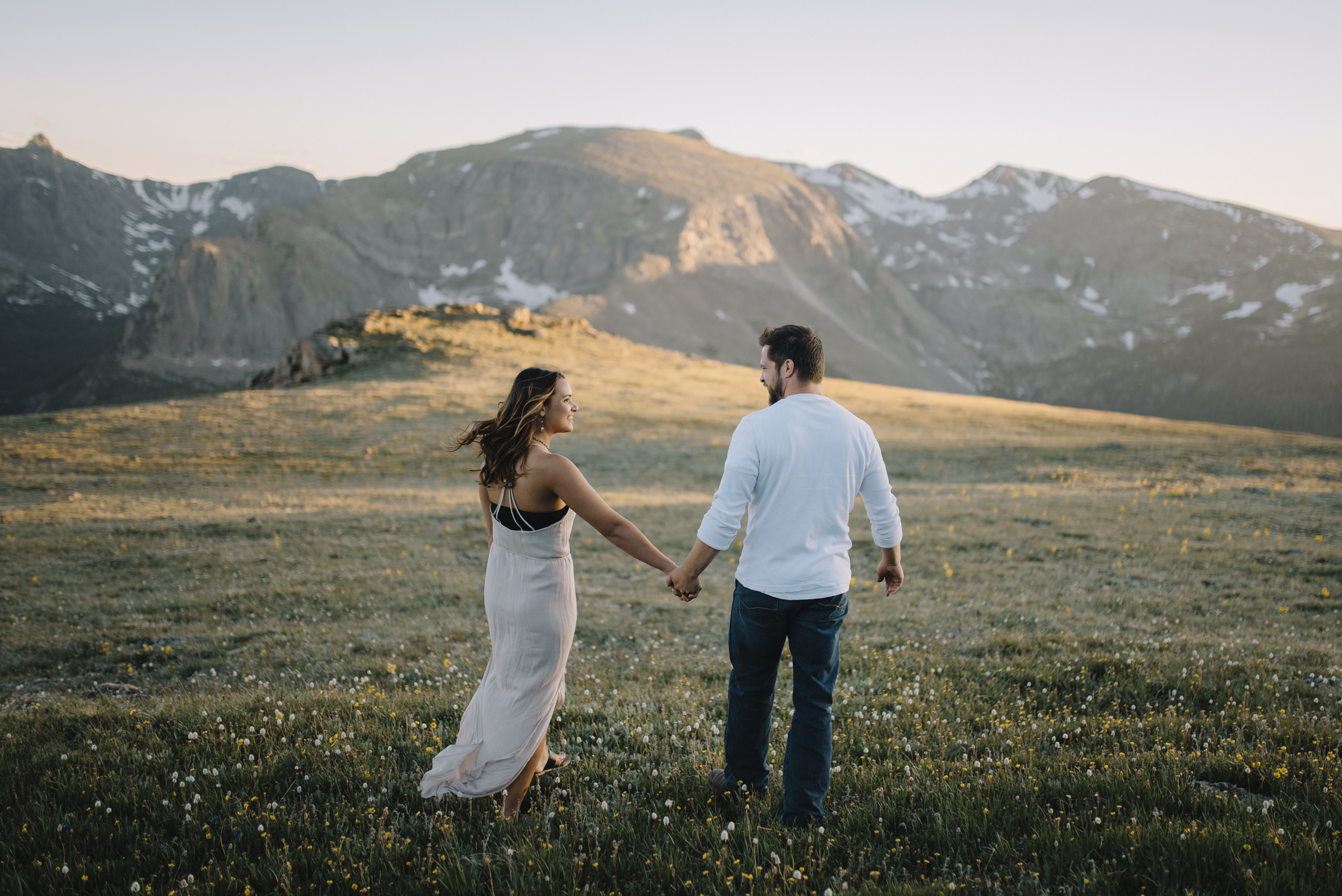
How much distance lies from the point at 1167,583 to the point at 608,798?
12104mm

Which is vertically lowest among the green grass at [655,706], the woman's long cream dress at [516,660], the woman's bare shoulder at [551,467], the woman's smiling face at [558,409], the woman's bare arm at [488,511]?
the green grass at [655,706]

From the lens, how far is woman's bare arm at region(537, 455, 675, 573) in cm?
433

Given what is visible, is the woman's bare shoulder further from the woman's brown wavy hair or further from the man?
the man

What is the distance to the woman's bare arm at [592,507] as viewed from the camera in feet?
14.2

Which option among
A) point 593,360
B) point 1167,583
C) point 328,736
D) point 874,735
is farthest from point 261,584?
point 593,360

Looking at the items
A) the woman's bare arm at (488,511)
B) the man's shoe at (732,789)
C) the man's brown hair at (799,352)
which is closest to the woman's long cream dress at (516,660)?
the woman's bare arm at (488,511)

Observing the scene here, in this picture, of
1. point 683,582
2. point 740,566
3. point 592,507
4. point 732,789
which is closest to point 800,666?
point 740,566

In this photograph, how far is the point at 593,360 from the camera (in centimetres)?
6388

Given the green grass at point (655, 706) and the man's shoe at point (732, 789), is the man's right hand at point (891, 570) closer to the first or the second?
the green grass at point (655, 706)

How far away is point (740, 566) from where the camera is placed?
4387 millimetres

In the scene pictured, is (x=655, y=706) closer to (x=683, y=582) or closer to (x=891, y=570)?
(x=683, y=582)

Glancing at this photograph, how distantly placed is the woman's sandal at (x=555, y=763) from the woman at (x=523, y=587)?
42 cm

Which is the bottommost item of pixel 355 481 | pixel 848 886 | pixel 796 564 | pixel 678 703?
pixel 355 481

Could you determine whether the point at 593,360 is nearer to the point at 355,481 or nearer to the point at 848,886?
the point at 355,481
